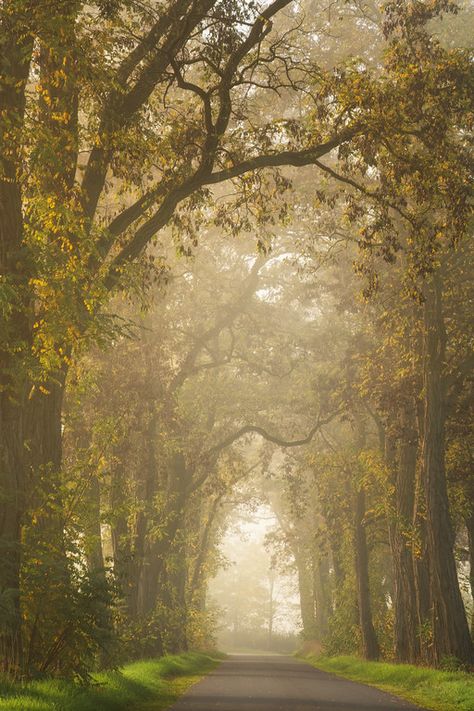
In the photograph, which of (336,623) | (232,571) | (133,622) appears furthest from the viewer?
(232,571)

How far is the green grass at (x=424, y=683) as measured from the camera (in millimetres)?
13445

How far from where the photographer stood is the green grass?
1345 cm

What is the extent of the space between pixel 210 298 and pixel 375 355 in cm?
1058

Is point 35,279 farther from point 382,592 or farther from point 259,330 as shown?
point 382,592

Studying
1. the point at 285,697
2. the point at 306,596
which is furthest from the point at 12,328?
the point at 306,596

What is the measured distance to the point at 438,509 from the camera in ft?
63.7

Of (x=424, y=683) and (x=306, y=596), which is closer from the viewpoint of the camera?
(x=424, y=683)

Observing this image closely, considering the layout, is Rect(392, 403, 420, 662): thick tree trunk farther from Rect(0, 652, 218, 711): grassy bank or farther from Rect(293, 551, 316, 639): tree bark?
Rect(293, 551, 316, 639): tree bark

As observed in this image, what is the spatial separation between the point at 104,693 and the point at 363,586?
66.2 feet

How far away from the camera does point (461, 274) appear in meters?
20.9

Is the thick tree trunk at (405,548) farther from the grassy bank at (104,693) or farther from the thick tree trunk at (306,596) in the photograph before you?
the thick tree trunk at (306,596)

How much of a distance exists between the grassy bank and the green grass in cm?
456

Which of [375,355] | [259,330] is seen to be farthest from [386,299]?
[259,330]

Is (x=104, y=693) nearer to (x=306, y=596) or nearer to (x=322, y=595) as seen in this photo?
(x=322, y=595)
